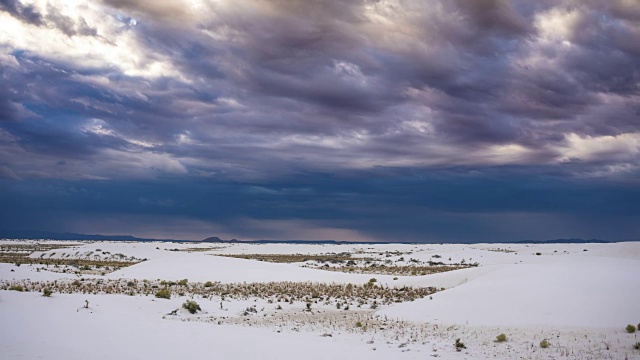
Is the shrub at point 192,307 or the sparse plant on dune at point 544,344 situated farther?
the shrub at point 192,307

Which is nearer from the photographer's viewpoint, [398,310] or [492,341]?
[492,341]

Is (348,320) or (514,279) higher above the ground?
(514,279)

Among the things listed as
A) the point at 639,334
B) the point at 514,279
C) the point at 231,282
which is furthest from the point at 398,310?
the point at 231,282

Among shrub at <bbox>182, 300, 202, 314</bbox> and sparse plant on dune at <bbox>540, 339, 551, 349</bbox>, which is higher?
sparse plant on dune at <bbox>540, 339, 551, 349</bbox>

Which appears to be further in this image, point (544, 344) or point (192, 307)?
point (192, 307)

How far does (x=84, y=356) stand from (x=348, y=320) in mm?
11475

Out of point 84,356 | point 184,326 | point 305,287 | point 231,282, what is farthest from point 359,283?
point 84,356

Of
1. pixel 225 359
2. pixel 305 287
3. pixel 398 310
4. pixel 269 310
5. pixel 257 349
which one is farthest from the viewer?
pixel 305 287

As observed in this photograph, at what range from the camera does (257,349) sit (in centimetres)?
1366

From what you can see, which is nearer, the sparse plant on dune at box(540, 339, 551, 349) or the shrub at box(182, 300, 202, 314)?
the sparse plant on dune at box(540, 339, 551, 349)

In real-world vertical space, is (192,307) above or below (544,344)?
below

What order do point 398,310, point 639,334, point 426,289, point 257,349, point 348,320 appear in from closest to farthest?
1. point 257,349
2. point 639,334
3. point 348,320
4. point 398,310
5. point 426,289

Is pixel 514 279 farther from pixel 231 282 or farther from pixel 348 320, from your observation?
pixel 231 282

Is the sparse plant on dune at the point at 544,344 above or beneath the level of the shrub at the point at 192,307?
above
